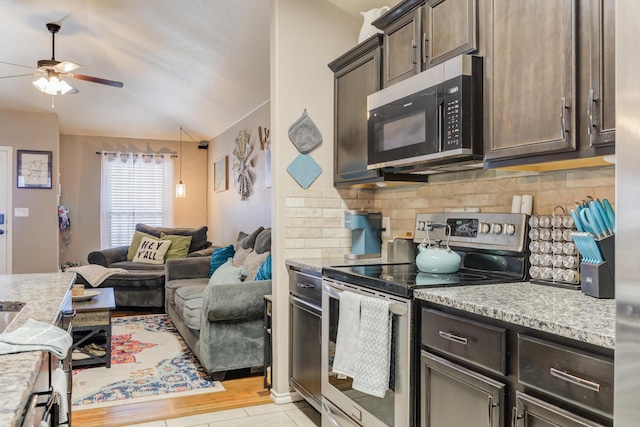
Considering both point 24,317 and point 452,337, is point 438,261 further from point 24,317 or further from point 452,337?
point 24,317

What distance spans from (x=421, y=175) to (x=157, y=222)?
5901 millimetres

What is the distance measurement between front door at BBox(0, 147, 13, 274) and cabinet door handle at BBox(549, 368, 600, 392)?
7202 millimetres

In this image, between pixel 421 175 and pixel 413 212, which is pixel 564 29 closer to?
pixel 421 175

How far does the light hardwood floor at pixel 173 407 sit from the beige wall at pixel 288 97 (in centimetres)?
19

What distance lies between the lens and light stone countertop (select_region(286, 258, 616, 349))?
4.02 ft

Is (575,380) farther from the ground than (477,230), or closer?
closer

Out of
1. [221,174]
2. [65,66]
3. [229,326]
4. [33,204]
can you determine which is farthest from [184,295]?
[33,204]

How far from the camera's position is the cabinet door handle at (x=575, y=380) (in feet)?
3.86

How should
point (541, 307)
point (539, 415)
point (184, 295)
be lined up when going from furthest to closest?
point (184, 295) → point (541, 307) → point (539, 415)

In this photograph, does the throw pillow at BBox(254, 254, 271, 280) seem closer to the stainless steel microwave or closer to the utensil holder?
the stainless steel microwave

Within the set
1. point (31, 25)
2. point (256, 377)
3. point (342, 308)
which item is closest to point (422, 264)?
point (342, 308)

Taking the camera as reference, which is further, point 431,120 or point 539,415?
point 431,120

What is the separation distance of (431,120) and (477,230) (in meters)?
0.58

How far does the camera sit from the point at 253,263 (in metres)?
4.15
